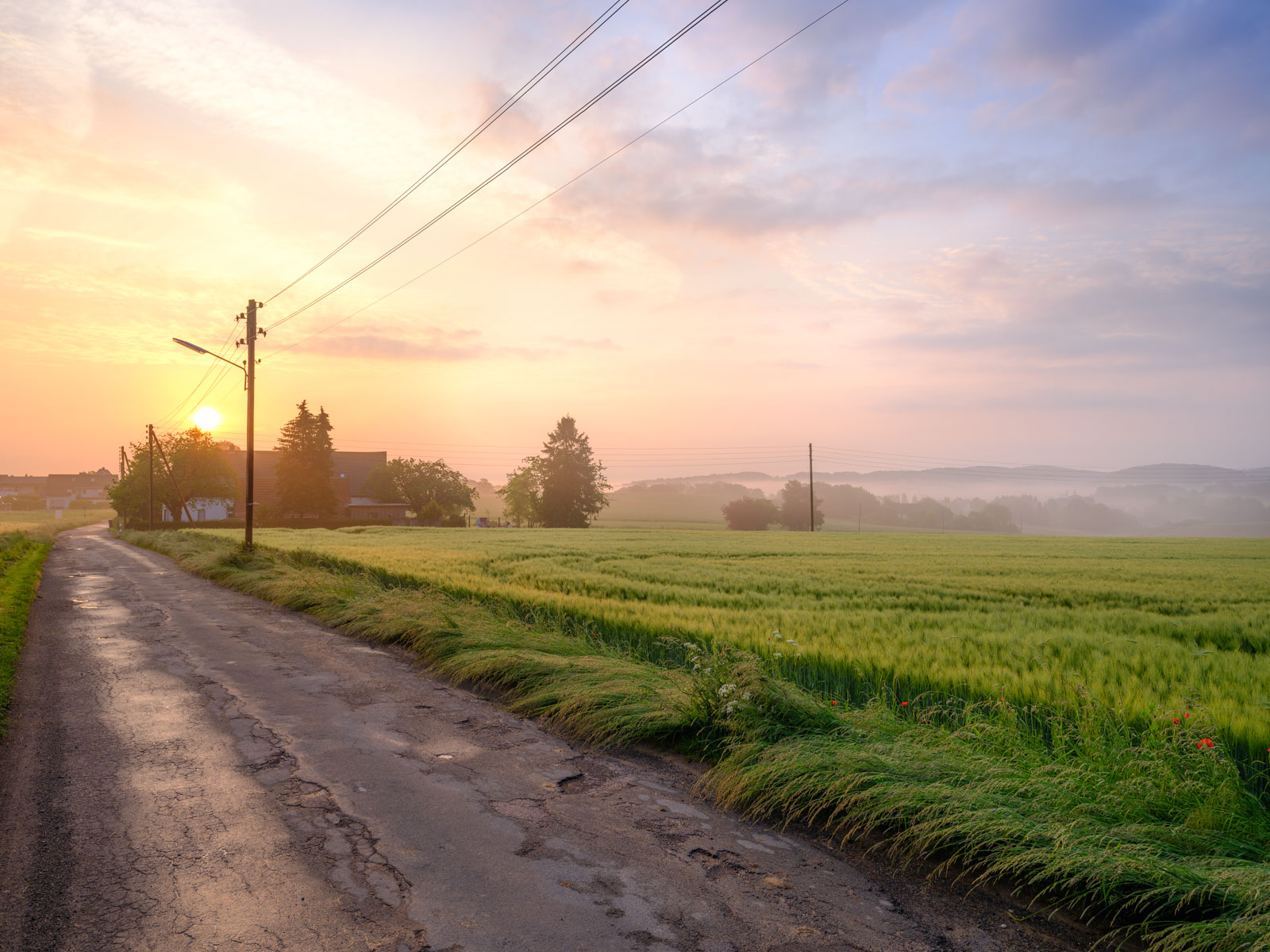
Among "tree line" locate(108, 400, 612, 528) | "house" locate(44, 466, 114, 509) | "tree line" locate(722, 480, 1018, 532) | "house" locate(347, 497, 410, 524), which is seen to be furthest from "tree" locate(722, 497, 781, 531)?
"house" locate(44, 466, 114, 509)

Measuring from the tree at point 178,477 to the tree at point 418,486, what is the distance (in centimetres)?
1509

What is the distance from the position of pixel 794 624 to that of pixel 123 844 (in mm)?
7259

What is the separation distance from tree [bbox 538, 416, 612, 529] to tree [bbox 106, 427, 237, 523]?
32.8 meters

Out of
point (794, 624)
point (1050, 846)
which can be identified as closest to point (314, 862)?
point (1050, 846)

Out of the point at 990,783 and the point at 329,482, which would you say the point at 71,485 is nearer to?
the point at 329,482

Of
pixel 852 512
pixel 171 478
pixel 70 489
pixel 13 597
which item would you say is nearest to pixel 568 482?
pixel 171 478

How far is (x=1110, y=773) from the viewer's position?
4.29 meters

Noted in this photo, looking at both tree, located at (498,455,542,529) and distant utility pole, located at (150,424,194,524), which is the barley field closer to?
distant utility pole, located at (150,424,194,524)

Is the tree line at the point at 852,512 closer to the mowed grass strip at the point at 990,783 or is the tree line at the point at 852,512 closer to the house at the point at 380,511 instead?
the house at the point at 380,511

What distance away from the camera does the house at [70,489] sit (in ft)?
571

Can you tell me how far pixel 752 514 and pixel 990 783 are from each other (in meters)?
104

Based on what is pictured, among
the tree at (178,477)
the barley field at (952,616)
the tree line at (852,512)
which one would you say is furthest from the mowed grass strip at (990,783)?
the tree line at (852,512)

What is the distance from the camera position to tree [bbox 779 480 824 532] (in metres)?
107

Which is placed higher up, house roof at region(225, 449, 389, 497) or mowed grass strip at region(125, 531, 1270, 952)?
house roof at region(225, 449, 389, 497)
